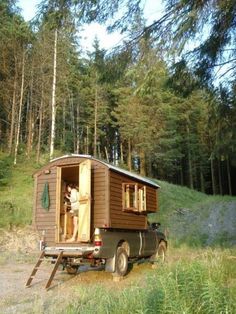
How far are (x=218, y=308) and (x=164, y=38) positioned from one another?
5.86 m

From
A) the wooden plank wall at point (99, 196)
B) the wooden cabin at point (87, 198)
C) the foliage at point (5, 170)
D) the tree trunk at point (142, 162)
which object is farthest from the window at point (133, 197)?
the tree trunk at point (142, 162)

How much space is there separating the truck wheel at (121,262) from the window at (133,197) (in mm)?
1184

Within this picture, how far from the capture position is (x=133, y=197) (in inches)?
508

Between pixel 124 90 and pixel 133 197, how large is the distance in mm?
23450

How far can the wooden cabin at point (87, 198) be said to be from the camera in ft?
36.6

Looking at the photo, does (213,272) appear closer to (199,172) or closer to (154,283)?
(154,283)

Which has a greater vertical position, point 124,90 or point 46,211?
point 124,90

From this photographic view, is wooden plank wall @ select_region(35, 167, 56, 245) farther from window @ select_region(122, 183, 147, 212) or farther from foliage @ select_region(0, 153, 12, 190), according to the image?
foliage @ select_region(0, 153, 12, 190)

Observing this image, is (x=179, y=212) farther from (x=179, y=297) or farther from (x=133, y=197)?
(x=179, y=297)

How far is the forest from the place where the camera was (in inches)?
328

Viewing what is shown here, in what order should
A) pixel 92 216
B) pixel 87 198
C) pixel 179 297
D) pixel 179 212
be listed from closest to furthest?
1. pixel 179 297
2. pixel 87 198
3. pixel 92 216
4. pixel 179 212

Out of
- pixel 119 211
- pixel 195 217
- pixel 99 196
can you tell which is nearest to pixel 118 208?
pixel 119 211

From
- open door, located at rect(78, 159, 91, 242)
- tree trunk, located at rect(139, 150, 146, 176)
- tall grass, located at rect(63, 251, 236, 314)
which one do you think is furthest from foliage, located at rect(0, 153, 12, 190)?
tall grass, located at rect(63, 251, 236, 314)

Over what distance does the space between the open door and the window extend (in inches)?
51.5
